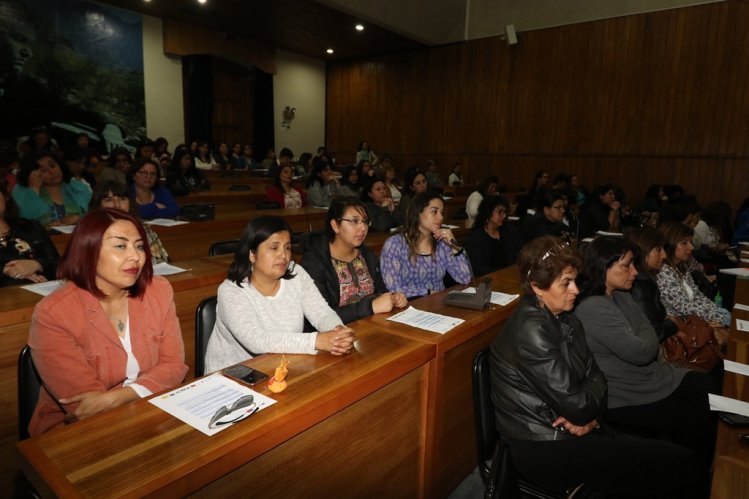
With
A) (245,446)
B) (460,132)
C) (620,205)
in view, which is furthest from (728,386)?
(460,132)

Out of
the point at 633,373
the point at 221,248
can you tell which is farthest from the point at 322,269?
the point at 633,373

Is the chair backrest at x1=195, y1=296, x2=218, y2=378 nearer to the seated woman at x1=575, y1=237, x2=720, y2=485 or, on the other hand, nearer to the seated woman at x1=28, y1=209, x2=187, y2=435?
the seated woman at x1=28, y1=209, x2=187, y2=435

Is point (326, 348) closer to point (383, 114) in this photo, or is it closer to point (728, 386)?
point (728, 386)

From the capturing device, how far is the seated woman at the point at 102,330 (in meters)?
1.60

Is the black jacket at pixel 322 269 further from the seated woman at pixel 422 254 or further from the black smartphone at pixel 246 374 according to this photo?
the black smartphone at pixel 246 374

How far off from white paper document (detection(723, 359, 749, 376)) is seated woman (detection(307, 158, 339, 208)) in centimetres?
559

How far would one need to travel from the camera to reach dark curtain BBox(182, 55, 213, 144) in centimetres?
1104

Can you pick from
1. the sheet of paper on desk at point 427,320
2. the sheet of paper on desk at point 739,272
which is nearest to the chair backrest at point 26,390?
the sheet of paper on desk at point 427,320

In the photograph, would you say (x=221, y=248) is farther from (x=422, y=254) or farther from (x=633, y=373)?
(x=633, y=373)

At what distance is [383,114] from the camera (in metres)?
13.8

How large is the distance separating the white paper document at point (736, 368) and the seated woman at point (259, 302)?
1.53 metres

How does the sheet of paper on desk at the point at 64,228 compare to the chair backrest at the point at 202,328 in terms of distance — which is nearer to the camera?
the chair backrest at the point at 202,328

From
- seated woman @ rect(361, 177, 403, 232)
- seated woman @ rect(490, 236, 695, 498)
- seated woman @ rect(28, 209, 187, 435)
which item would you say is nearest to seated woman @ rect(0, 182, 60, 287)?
seated woman @ rect(28, 209, 187, 435)

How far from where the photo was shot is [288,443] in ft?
4.69
